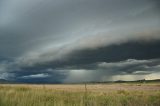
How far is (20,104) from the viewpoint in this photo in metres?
9.50

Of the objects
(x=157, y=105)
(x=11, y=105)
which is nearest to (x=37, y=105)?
(x=11, y=105)

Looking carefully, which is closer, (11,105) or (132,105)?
(11,105)


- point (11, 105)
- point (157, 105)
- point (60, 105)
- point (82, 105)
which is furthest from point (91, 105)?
point (157, 105)

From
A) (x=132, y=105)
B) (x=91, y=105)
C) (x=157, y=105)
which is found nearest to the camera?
(x=91, y=105)

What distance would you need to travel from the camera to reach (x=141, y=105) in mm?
10586

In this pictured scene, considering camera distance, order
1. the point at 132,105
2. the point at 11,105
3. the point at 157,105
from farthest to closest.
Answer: the point at 157,105 → the point at 132,105 → the point at 11,105

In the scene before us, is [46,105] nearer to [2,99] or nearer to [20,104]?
[20,104]

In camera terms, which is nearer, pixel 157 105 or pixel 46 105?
pixel 46 105

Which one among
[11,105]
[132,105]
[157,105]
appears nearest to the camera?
[11,105]

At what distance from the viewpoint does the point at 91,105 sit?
1018cm

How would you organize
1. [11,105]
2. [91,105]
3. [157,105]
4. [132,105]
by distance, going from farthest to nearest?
[157,105]
[132,105]
[91,105]
[11,105]

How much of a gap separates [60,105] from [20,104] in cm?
142

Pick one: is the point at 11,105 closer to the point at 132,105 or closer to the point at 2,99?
the point at 2,99

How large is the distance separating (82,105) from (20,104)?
7.27ft
